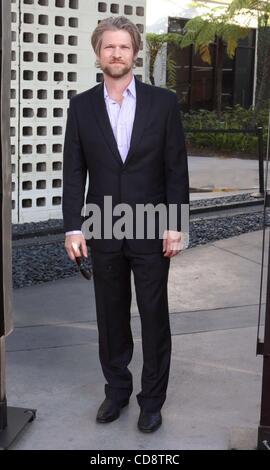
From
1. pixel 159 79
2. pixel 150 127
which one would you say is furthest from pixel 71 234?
pixel 159 79

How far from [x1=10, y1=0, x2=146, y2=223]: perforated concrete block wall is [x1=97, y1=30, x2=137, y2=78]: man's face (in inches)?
187

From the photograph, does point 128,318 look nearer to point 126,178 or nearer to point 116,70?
point 126,178

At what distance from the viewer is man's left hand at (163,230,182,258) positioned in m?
3.84

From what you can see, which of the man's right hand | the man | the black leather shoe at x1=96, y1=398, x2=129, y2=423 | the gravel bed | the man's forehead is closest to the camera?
the man's forehead

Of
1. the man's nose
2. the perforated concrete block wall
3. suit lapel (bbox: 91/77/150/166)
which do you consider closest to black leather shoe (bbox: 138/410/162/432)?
suit lapel (bbox: 91/77/150/166)

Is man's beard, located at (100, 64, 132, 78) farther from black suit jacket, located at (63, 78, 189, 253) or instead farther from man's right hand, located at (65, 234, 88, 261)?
man's right hand, located at (65, 234, 88, 261)

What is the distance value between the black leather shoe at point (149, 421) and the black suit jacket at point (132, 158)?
829 mm

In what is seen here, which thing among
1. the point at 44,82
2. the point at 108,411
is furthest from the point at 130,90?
the point at 44,82

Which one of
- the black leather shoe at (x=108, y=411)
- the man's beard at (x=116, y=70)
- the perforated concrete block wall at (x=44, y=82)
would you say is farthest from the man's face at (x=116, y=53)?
the perforated concrete block wall at (x=44, y=82)

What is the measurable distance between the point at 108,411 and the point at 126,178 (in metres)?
1.20

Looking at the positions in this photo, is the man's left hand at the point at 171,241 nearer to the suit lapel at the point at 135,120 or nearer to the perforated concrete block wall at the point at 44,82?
the suit lapel at the point at 135,120

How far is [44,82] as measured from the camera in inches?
337
